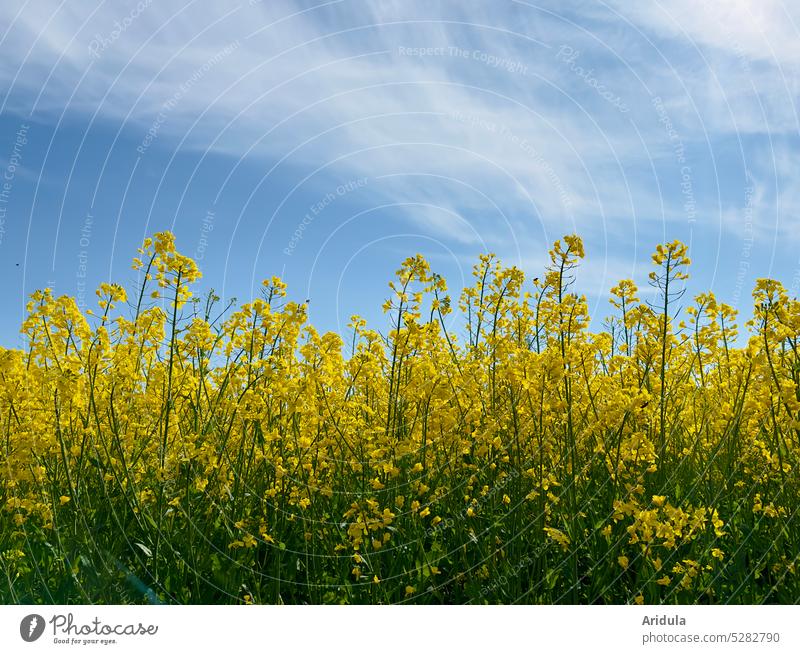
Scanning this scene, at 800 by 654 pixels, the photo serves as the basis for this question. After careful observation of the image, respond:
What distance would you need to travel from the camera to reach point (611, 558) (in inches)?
149

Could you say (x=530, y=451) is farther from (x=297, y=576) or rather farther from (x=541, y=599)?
(x=297, y=576)

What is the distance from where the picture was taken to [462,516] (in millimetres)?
4148

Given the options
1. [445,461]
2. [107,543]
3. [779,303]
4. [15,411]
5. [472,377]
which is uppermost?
[779,303]

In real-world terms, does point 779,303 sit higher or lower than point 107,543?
higher

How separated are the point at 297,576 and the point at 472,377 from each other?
2014 mm
